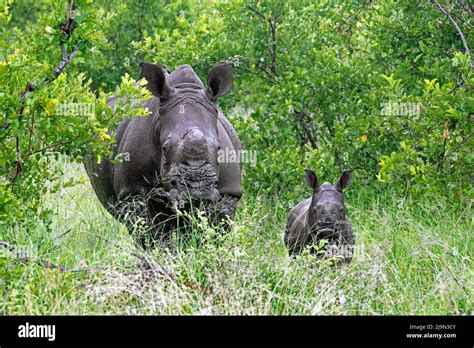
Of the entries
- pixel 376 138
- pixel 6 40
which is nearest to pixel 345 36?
pixel 376 138

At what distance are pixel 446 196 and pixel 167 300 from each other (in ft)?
13.8

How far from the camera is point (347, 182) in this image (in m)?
10.5

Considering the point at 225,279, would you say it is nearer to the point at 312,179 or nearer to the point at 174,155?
the point at 174,155

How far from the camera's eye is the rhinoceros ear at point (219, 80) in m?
8.98

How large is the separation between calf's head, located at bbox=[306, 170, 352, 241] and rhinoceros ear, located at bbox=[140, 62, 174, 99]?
1892 mm

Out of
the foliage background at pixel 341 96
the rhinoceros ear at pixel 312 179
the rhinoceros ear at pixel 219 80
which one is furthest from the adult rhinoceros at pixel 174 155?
the rhinoceros ear at pixel 312 179

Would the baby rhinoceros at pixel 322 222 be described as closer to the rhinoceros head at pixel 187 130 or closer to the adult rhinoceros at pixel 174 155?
the adult rhinoceros at pixel 174 155

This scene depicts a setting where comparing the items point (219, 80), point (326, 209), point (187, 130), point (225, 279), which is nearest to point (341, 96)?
point (326, 209)

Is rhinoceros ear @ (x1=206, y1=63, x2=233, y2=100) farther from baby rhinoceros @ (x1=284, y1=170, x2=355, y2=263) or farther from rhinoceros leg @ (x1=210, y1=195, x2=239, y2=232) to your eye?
baby rhinoceros @ (x1=284, y1=170, x2=355, y2=263)

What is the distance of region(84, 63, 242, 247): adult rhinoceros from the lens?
26.5ft

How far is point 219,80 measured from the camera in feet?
29.6

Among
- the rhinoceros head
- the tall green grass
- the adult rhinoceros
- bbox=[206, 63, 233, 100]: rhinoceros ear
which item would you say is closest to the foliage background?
the tall green grass

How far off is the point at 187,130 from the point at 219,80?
93 centimetres

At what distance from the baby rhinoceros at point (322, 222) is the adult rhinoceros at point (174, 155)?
48.1 inches
